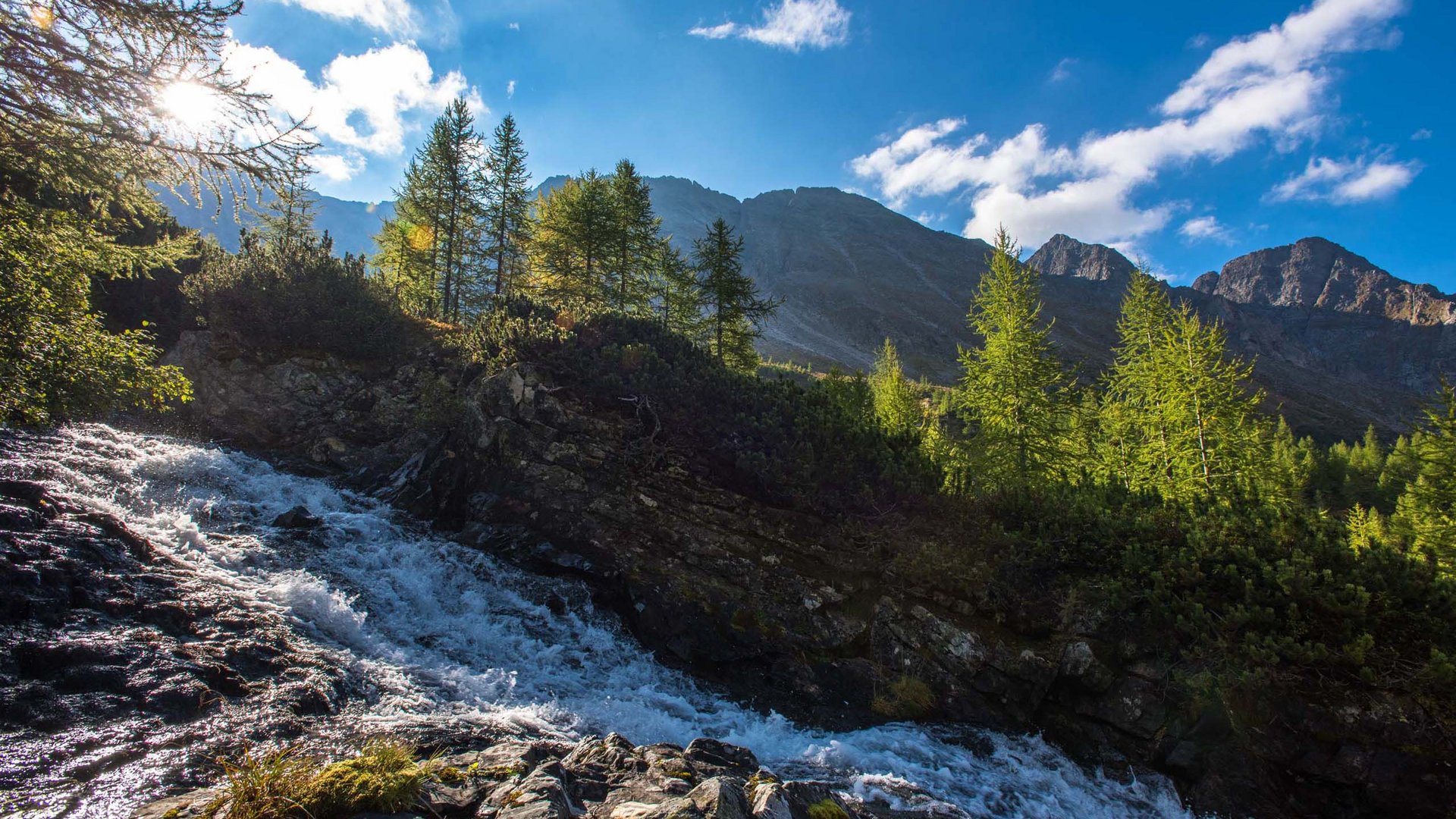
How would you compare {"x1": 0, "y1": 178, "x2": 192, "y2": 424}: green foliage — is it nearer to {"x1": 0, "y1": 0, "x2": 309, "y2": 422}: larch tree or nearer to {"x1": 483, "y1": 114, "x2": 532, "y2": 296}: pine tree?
{"x1": 0, "y1": 0, "x2": 309, "y2": 422}: larch tree

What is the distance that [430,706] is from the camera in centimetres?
832

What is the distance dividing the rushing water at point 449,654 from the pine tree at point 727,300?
64.8ft

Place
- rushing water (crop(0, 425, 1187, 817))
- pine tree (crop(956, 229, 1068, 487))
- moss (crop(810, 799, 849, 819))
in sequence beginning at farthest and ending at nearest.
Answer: pine tree (crop(956, 229, 1068, 487)) → rushing water (crop(0, 425, 1187, 817)) → moss (crop(810, 799, 849, 819))

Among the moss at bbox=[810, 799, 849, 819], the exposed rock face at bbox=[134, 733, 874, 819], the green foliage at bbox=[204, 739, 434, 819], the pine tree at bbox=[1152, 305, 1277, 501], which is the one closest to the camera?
the green foliage at bbox=[204, 739, 434, 819]

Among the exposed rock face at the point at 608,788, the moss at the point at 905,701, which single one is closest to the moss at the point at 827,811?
the exposed rock face at the point at 608,788

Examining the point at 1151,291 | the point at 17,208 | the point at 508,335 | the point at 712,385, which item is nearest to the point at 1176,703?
the point at 712,385

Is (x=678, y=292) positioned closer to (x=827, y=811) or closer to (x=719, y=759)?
(x=719, y=759)

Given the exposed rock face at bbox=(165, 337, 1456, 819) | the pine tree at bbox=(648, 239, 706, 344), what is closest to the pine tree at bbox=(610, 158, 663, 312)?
the pine tree at bbox=(648, 239, 706, 344)

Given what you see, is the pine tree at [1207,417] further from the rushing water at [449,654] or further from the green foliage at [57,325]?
the green foliage at [57,325]

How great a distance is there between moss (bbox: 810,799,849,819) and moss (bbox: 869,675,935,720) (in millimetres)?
4667

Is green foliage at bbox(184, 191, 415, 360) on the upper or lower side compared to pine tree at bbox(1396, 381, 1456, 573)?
upper

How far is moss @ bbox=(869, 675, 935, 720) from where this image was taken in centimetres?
1077

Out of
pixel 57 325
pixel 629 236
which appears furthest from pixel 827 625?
pixel 629 236

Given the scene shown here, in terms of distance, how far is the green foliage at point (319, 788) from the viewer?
4676mm
